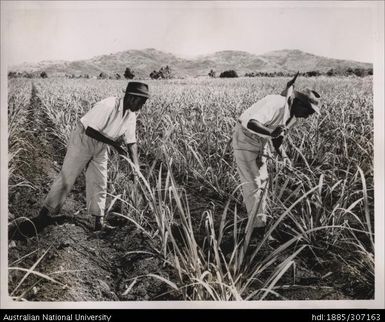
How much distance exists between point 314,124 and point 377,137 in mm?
388

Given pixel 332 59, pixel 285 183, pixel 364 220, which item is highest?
pixel 332 59

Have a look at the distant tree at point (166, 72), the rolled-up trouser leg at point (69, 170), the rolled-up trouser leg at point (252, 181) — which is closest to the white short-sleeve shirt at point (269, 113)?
the rolled-up trouser leg at point (252, 181)

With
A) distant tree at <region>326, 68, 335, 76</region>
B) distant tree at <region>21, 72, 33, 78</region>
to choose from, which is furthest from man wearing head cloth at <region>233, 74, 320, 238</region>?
distant tree at <region>21, 72, 33, 78</region>

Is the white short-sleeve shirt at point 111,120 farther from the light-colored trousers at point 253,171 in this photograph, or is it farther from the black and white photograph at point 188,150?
the light-colored trousers at point 253,171

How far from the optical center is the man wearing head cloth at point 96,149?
9.12ft

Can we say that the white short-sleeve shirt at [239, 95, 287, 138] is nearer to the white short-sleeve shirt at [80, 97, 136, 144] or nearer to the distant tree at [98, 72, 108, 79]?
the white short-sleeve shirt at [80, 97, 136, 144]

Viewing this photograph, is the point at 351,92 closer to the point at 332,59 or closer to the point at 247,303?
the point at 332,59

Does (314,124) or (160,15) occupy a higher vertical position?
(160,15)

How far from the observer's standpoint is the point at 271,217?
2725 mm

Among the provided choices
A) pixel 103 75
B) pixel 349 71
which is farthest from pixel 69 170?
pixel 349 71

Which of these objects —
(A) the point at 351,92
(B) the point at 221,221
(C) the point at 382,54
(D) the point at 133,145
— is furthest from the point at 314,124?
(D) the point at 133,145

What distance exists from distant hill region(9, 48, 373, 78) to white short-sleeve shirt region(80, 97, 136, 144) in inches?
7.7

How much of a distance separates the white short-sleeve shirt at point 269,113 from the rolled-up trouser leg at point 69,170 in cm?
97

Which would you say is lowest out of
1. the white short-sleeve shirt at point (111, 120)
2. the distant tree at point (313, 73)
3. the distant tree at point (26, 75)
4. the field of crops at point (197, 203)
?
the field of crops at point (197, 203)
